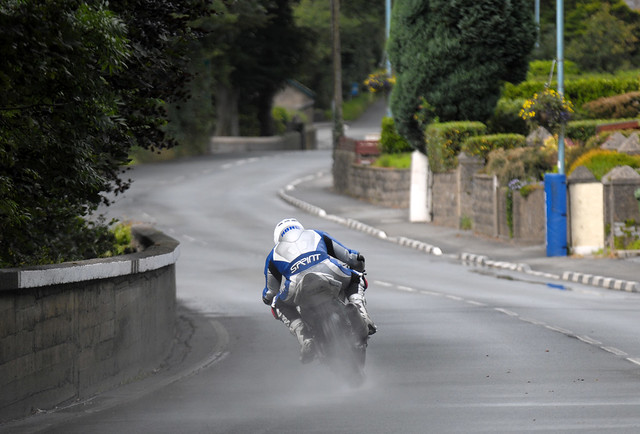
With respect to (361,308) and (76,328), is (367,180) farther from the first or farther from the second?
(76,328)

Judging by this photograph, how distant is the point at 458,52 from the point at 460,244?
6886mm

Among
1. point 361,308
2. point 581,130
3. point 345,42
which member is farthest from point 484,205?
point 345,42

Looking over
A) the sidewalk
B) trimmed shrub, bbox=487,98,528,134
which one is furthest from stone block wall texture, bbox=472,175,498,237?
trimmed shrub, bbox=487,98,528,134

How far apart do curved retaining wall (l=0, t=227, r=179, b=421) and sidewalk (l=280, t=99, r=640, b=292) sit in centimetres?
1159

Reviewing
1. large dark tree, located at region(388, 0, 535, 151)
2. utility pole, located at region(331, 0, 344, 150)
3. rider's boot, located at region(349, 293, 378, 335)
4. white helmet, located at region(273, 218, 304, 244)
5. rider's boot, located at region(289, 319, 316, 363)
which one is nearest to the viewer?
rider's boot, located at region(289, 319, 316, 363)

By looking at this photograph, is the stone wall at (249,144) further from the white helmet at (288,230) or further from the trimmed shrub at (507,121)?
the white helmet at (288,230)

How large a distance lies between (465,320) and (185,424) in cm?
888

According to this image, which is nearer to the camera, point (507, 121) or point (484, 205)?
point (484, 205)

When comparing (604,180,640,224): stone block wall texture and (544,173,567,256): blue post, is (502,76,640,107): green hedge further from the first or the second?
(604,180,640,224): stone block wall texture

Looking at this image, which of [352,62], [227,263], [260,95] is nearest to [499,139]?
[227,263]

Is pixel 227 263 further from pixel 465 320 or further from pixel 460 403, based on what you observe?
pixel 460 403

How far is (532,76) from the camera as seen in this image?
5812 cm

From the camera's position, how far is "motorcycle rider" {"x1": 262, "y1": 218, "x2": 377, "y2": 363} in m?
12.6

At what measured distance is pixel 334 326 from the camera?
12.3 meters
